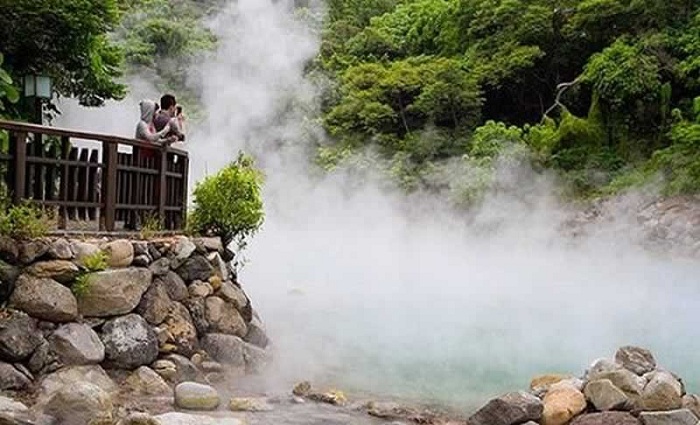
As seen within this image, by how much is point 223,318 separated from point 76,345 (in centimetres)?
187

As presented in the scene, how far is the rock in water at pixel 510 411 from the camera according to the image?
5.91 meters

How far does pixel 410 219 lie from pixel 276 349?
12189 millimetres

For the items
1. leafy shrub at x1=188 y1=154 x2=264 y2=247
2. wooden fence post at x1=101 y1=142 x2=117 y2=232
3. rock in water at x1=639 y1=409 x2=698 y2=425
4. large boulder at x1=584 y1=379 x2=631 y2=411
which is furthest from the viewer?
leafy shrub at x1=188 y1=154 x2=264 y2=247

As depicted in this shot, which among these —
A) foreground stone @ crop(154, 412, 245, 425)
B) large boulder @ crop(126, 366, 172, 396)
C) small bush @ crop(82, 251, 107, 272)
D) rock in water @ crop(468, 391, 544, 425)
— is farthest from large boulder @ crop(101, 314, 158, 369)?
rock in water @ crop(468, 391, 544, 425)

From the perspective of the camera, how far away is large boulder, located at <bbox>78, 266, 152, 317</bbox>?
21.3ft

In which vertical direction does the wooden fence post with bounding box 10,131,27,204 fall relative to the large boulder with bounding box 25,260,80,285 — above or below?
above

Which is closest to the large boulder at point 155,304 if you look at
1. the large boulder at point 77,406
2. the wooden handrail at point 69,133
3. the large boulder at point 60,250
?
the large boulder at point 60,250

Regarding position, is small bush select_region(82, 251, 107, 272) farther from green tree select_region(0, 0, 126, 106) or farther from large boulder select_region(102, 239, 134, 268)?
green tree select_region(0, 0, 126, 106)

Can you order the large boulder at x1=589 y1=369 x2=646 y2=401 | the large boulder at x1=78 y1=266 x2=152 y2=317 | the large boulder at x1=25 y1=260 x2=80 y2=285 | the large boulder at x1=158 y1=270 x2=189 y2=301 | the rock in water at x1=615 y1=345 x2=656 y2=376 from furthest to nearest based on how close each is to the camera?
the large boulder at x1=158 y1=270 x2=189 y2=301 → the rock in water at x1=615 y1=345 x2=656 y2=376 → the large boulder at x1=78 y1=266 x2=152 y2=317 → the large boulder at x1=25 y1=260 x2=80 y2=285 → the large boulder at x1=589 y1=369 x2=646 y2=401

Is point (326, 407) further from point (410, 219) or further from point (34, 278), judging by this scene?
point (410, 219)

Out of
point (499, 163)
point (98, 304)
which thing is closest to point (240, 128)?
point (499, 163)

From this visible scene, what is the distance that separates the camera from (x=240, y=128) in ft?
77.2

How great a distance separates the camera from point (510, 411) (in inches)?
233

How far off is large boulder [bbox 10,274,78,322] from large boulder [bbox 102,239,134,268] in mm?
491
